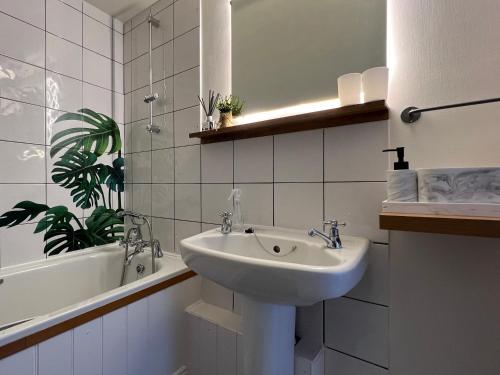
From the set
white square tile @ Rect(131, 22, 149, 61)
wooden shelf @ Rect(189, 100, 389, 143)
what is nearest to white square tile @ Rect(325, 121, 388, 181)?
wooden shelf @ Rect(189, 100, 389, 143)

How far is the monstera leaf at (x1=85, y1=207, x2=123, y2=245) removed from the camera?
5.54 ft

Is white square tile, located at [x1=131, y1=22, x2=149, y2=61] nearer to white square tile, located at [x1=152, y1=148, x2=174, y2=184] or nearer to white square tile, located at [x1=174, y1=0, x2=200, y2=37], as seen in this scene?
white square tile, located at [x1=174, y1=0, x2=200, y2=37]

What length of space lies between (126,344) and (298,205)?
0.94 metres

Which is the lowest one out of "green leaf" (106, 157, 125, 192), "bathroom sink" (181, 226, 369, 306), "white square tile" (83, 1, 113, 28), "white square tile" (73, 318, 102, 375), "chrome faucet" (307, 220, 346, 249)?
"white square tile" (73, 318, 102, 375)

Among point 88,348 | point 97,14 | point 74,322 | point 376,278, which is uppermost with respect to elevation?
point 97,14

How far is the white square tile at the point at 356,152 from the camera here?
2.95 ft

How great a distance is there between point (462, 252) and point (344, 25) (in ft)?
3.12

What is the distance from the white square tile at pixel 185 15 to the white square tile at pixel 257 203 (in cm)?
103

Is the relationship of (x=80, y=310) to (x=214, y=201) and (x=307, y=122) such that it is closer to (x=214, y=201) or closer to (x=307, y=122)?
(x=214, y=201)

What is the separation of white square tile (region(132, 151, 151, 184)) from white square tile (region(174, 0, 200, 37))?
32.4 inches

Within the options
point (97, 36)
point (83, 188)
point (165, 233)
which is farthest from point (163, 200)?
point (97, 36)

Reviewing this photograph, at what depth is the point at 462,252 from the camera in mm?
791

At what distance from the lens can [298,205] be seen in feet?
3.52

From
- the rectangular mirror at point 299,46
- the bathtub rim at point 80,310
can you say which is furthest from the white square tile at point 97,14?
the bathtub rim at point 80,310
